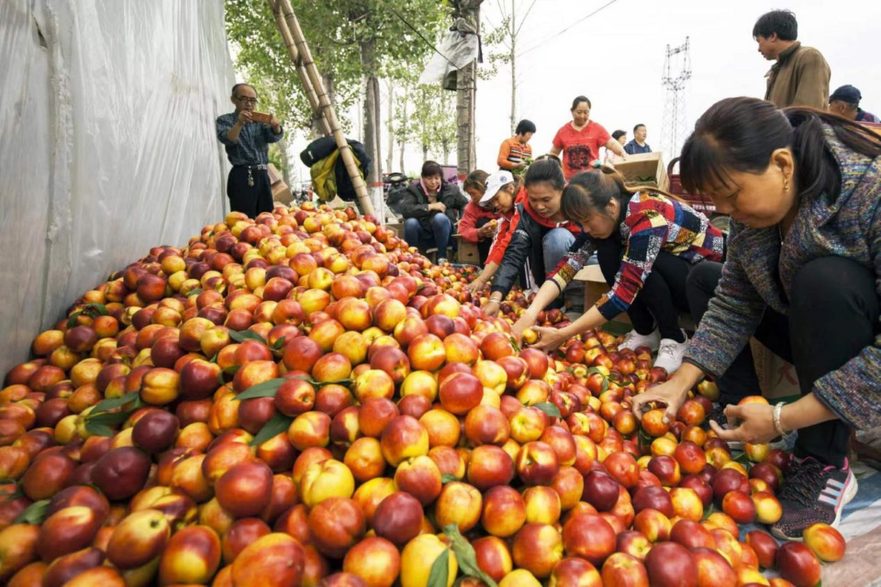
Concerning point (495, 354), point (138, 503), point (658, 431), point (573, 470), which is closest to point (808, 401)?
point (658, 431)

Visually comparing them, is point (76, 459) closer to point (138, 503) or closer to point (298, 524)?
point (138, 503)

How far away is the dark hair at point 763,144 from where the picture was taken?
1507 mm

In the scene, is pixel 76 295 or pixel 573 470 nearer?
pixel 573 470

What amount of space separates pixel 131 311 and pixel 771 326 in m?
3.08

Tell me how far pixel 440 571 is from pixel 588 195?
2.39 m

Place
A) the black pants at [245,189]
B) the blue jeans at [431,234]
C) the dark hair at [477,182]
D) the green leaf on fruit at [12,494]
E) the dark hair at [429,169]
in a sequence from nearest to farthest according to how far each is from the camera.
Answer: the green leaf on fruit at [12,494]
the black pants at [245,189]
the dark hair at [477,182]
the blue jeans at [431,234]
the dark hair at [429,169]

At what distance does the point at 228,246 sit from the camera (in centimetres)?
276

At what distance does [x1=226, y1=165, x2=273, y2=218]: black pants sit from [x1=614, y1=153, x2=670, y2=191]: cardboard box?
4326mm

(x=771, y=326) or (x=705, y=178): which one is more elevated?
(x=705, y=178)

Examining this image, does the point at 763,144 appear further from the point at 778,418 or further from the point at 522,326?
the point at 522,326

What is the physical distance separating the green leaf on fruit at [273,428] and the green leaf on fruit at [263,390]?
66 mm

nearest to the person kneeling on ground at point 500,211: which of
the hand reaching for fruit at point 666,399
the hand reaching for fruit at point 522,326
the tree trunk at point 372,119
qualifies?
the hand reaching for fruit at point 522,326

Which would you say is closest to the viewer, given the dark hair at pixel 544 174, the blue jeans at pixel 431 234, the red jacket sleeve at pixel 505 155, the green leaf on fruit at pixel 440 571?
the green leaf on fruit at pixel 440 571

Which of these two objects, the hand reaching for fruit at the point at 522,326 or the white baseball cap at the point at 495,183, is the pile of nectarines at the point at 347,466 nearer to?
the hand reaching for fruit at the point at 522,326
